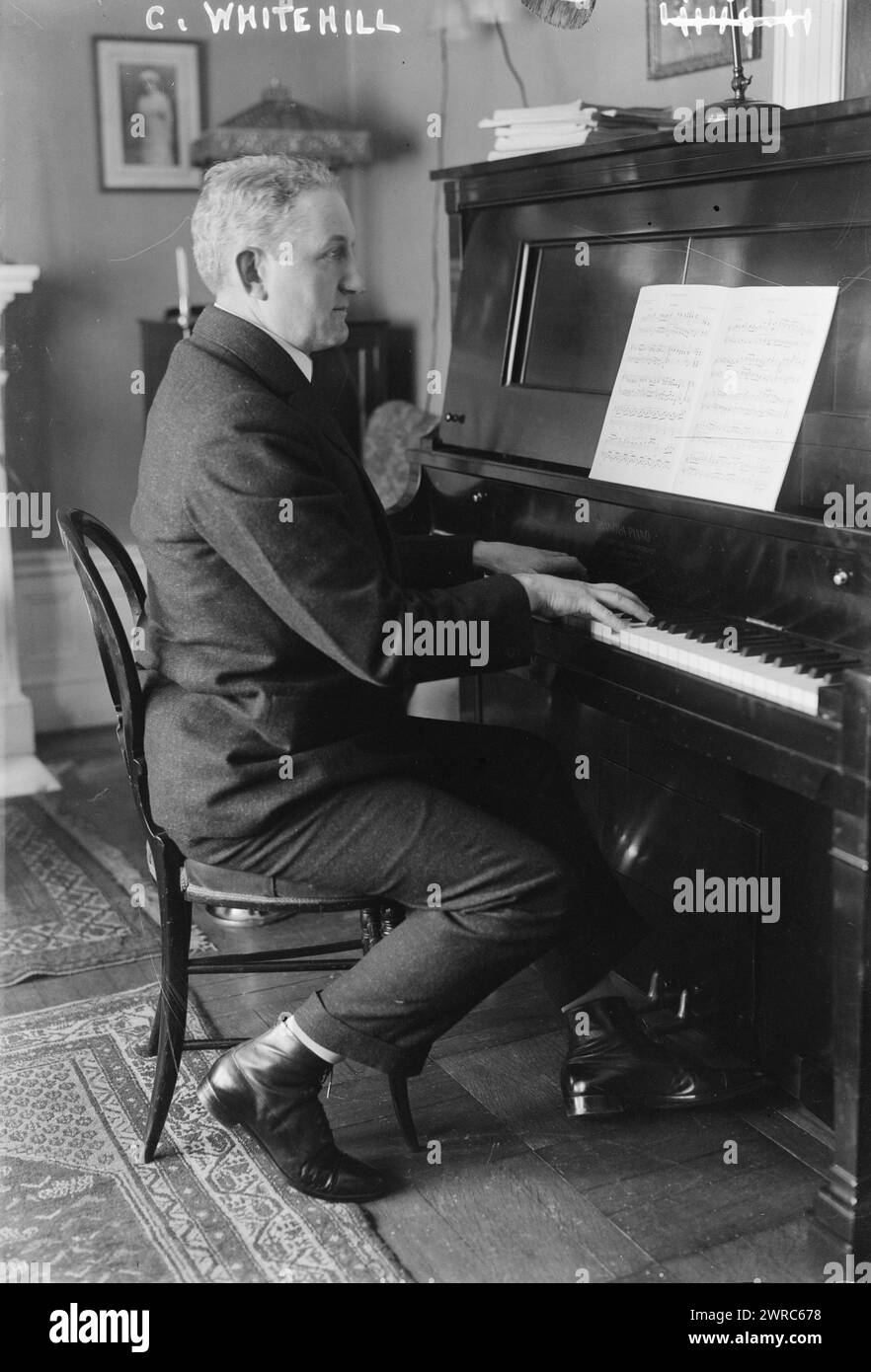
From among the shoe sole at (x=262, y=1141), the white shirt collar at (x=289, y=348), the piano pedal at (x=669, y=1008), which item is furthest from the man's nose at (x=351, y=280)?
the piano pedal at (x=669, y=1008)

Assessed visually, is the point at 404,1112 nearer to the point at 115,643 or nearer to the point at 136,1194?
the point at 136,1194

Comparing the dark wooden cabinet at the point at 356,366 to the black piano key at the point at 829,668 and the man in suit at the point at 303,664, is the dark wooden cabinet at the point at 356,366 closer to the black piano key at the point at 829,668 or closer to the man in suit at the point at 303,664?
the man in suit at the point at 303,664

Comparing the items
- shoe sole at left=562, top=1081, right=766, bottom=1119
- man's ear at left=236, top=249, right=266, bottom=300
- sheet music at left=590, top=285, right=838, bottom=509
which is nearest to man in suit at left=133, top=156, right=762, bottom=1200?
man's ear at left=236, top=249, right=266, bottom=300

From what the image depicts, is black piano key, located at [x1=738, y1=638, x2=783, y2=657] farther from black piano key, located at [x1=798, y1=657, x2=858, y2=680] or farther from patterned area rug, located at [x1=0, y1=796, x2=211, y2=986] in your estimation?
patterned area rug, located at [x1=0, y1=796, x2=211, y2=986]

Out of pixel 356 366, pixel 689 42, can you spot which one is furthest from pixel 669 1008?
pixel 356 366

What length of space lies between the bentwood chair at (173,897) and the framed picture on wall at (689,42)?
157 centimetres

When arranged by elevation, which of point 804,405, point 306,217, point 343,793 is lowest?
point 343,793

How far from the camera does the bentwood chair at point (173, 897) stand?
2025mm

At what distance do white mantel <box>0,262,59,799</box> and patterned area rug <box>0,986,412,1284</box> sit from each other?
149cm

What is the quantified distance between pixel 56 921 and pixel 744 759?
6.21 feet

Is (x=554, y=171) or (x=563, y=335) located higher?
(x=554, y=171)

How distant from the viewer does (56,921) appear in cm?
315
